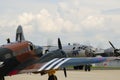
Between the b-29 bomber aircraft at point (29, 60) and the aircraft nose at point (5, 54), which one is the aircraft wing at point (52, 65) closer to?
the b-29 bomber aircraft at point (29, 60)

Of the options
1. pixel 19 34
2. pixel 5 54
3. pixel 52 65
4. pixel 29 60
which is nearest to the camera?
pixel 5 54

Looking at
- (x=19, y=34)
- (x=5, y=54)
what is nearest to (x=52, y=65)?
(x=5, y=54)

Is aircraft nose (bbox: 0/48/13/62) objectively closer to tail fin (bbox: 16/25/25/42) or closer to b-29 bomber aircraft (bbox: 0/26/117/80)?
b-29 bomber aircraft (bbox: 0/26/117/80)

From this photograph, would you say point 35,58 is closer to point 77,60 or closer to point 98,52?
point 77,60

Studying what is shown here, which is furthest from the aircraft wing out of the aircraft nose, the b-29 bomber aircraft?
the aircraft nose

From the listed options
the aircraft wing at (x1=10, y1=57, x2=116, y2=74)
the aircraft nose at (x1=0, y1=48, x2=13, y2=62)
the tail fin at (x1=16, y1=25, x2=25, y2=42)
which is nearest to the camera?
the aircraft nose at (x1=0, y1=48, x2=13, y2=62)

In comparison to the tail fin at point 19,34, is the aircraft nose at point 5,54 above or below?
below

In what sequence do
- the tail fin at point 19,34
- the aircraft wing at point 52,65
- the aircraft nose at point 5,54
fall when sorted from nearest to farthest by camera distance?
1. the aircraft nose at point 5,54
2. the aircraft wing at point 52,65
3. the tail fin at point 19,34

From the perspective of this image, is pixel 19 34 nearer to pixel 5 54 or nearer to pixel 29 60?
pixel 29 60

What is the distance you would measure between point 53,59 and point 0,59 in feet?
13.2

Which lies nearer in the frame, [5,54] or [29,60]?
[5,54]

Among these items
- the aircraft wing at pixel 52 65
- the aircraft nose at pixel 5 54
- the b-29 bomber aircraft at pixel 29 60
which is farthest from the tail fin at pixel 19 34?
the aircraft nose at pixel 5 54

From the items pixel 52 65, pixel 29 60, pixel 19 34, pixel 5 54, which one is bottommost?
pixel 52 65

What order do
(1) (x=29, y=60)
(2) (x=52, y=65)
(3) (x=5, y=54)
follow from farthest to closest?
(1) (x=29, y=60), (2) (x=52, y=65), (3) (x=5, y=54)
